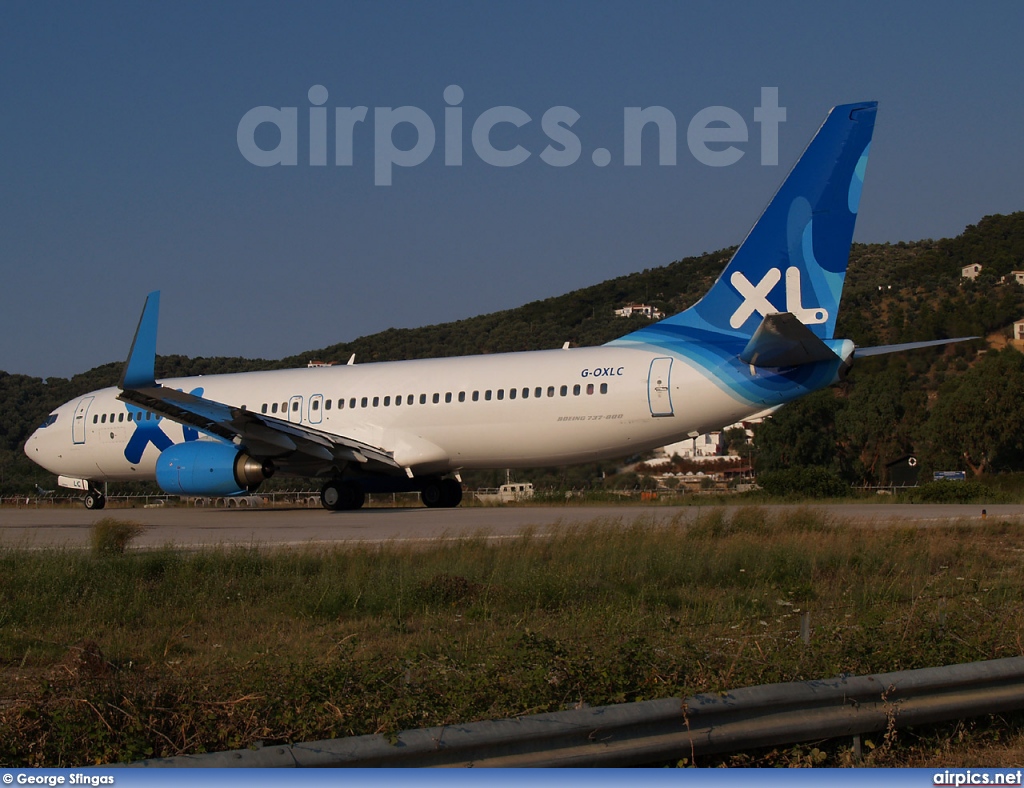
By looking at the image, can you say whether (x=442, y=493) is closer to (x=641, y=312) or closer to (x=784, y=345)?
(x=784, y=345)

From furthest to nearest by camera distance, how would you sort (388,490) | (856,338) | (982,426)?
(856,338) → (982,426) → (388,490)

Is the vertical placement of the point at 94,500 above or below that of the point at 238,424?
below

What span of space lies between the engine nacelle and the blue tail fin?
1026cm

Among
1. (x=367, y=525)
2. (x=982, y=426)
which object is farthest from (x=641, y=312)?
(x=367, y=525)

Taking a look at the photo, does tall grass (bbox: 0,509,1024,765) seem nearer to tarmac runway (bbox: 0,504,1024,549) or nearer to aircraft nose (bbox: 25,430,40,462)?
tarmac runway (bbox: 0,504,1024,549)

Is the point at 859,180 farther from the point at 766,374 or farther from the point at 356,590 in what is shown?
the point at 356,590

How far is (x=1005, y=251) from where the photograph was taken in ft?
262

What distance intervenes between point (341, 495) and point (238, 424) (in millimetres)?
3291

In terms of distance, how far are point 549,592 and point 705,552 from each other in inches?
107

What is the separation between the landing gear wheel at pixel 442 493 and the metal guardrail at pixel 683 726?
70.1 ft

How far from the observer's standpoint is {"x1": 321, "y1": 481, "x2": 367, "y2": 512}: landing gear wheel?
2541 centimetres

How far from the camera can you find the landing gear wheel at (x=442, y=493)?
2625cm

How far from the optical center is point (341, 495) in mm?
25438

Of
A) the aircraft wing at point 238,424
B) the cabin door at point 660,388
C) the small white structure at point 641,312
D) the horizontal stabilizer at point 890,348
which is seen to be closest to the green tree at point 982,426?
the small white structure at point 641,312
